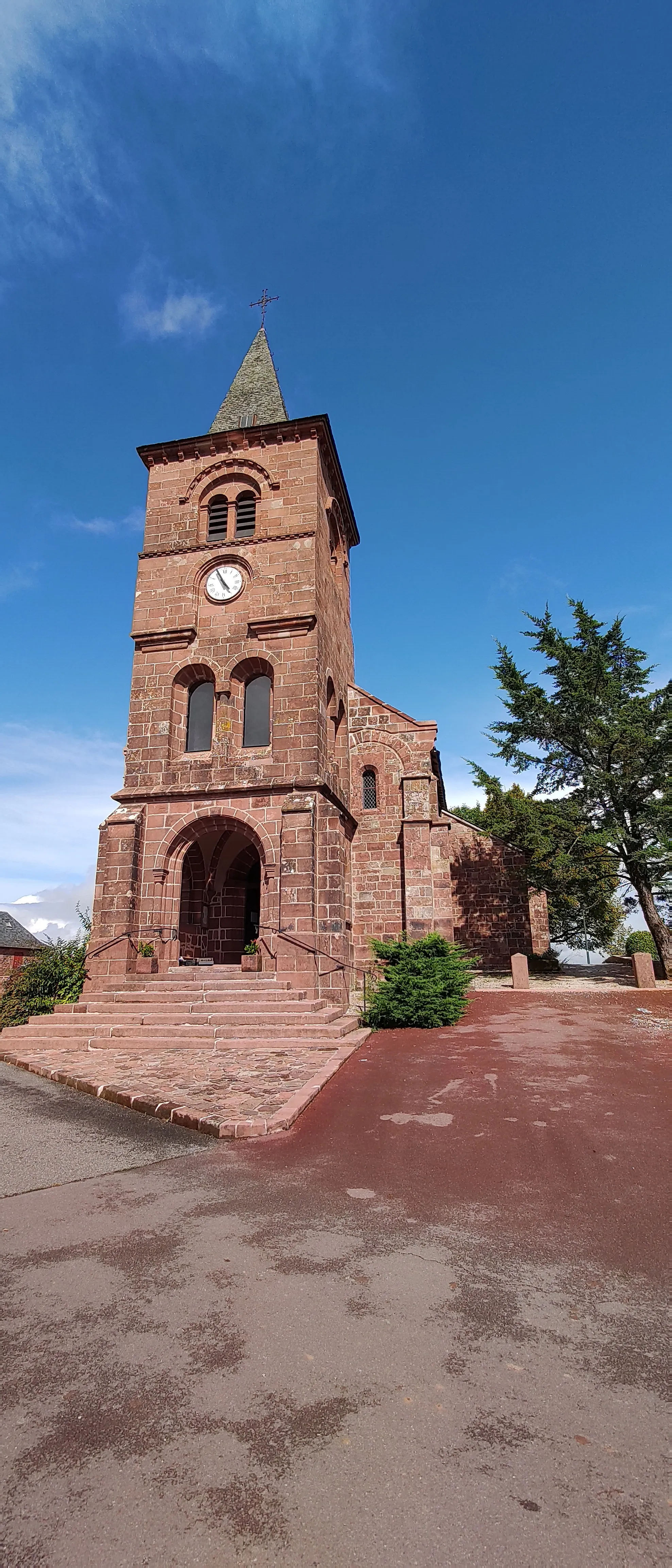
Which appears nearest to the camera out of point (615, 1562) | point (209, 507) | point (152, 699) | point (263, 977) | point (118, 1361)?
point (615, 1562)

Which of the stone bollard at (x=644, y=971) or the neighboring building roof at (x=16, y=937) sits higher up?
the neighboring building roof at (x=16, y=937)

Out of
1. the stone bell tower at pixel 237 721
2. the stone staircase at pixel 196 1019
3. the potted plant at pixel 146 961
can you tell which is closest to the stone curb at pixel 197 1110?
the stone staircase at pixel 196 1019

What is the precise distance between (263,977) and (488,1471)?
11.9 meters

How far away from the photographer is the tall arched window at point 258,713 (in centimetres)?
1648

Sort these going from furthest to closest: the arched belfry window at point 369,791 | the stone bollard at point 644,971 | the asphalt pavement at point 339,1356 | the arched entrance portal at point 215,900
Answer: the arched belfry window at point 369,791 < the arched entrance portal at point 215,900 < the stone bollard at point 644,971 < the asphalt pavement at point 339,1356

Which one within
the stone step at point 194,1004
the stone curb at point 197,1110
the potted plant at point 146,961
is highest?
the potted plant at point 146,961

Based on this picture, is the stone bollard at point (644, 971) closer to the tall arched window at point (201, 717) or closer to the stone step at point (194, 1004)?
the stone step at point (194, 1004)

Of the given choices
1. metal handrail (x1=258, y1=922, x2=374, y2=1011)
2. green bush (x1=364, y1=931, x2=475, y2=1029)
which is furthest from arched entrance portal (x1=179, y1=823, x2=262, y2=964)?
green bush (x1=364, y1=931, x2=475, y2=1029)

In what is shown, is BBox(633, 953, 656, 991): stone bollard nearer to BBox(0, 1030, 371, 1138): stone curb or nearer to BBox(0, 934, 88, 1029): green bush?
BBox(0, 1030, 371, 1138): stone curb

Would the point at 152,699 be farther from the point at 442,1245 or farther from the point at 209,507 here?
the point at 442,1245

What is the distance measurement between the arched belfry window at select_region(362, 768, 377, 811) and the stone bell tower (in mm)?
564

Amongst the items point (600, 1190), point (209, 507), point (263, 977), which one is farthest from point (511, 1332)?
point (209, 507)

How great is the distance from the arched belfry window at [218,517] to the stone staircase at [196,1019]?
37.1 feet

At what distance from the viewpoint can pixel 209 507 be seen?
18797 mm
